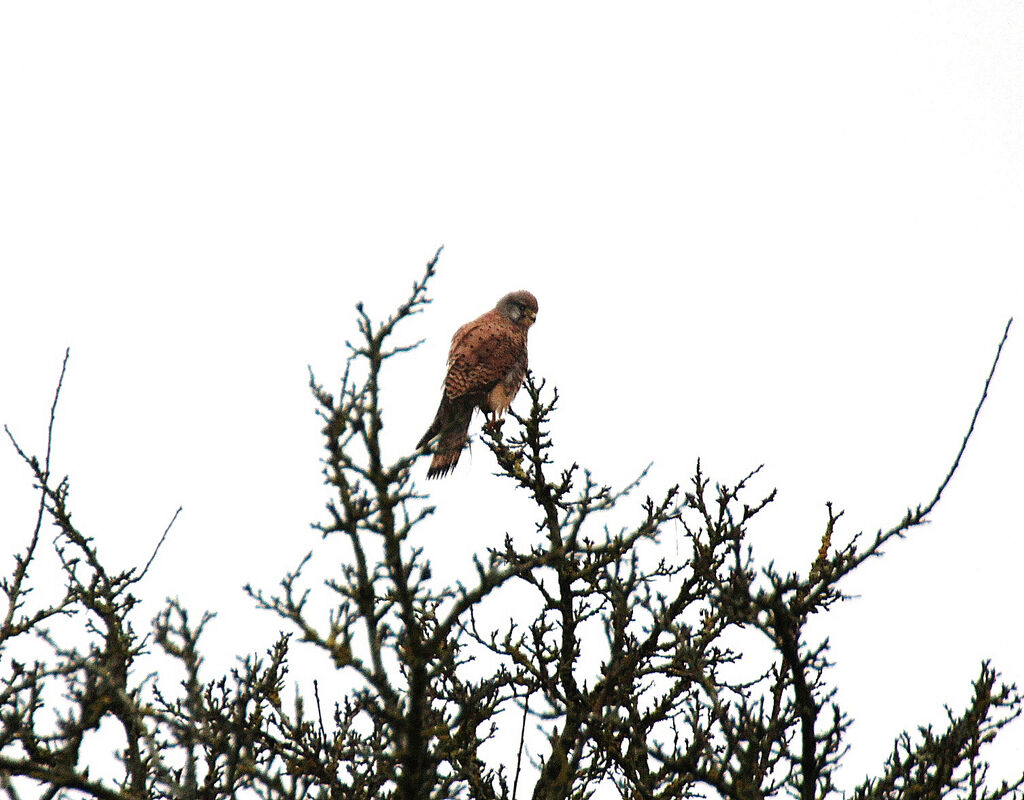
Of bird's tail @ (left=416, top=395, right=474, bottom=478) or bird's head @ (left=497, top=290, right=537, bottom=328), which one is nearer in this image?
bird's tail @ (left=416, top=395, right=474, bottom=478)

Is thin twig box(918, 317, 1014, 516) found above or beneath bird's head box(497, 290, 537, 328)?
beneath

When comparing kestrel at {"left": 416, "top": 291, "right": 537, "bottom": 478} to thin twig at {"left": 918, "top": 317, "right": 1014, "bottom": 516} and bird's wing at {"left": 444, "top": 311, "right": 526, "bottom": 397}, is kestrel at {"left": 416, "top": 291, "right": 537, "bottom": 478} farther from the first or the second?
thin twig at {"left": 918, "top": 317, "right": 1014, "bottom": 516}

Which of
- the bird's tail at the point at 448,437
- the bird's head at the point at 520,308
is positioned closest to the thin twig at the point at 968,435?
the bird's tail at the point at 448,437

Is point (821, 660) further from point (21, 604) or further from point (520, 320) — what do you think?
point (520, 320)

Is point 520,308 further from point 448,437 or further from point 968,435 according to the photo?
point 968,435

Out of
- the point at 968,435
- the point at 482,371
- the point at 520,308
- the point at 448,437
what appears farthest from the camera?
→ the point at 520,308

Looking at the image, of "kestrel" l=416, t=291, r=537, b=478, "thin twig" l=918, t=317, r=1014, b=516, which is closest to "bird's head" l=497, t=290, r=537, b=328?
"kestrel" l=416, t=291, r=537, b=478

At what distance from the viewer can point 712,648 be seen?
Result: 4.86 meters

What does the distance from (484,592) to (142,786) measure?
3.24 ft

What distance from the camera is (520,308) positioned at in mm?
9117

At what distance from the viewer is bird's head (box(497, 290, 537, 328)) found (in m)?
9.06

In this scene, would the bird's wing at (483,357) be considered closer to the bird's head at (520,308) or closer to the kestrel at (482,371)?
the kestrel at (482,371)

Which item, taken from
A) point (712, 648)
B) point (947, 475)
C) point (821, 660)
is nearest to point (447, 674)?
point (712, 648)

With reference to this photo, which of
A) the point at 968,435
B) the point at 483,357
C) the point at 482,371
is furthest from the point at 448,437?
the point at 968,435
